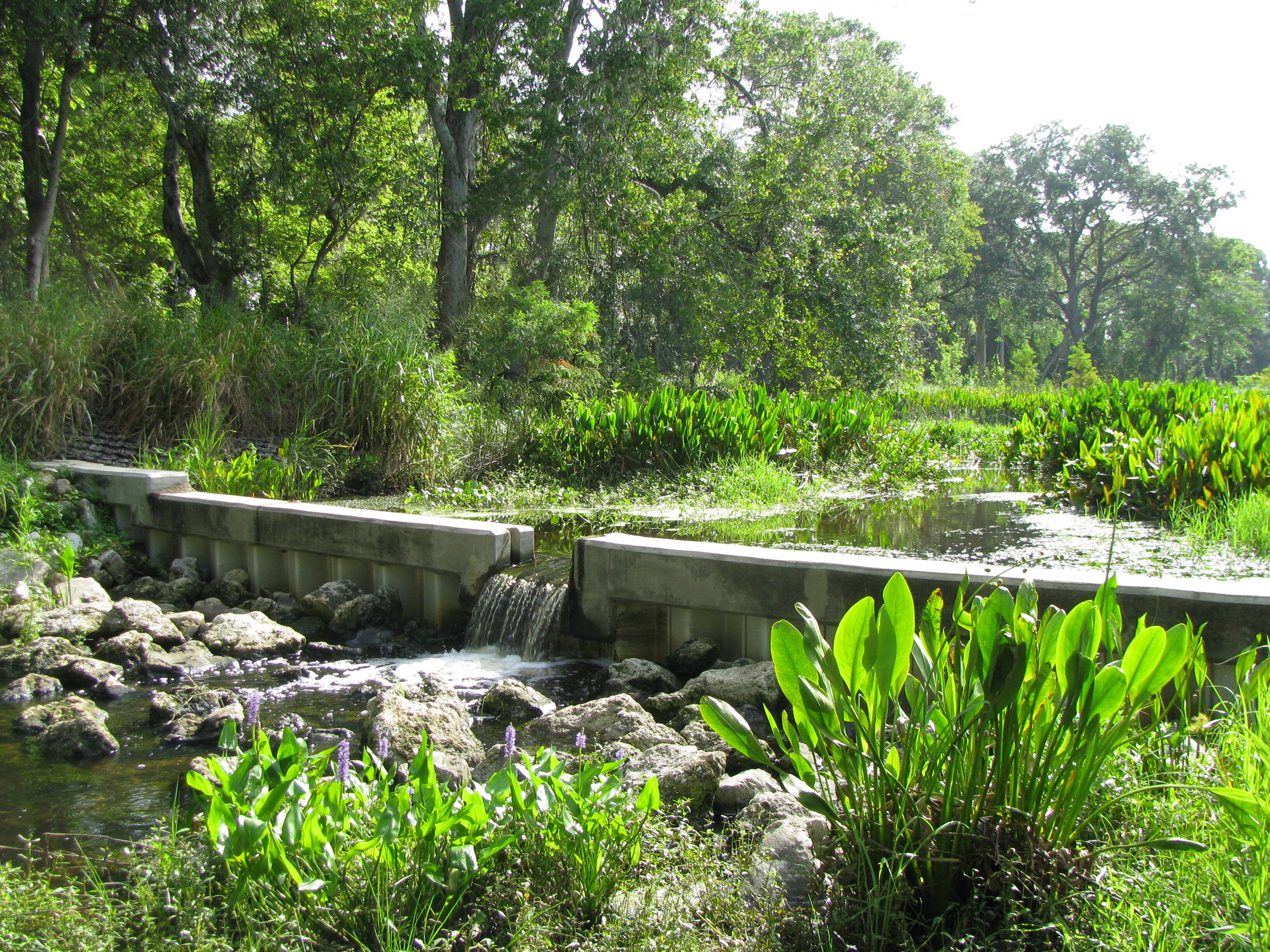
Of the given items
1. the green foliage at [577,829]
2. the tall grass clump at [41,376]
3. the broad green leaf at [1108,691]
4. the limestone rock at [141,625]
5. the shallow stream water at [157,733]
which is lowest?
the shallow stream water at [157,733]

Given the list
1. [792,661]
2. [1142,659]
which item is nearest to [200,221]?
[792,661]

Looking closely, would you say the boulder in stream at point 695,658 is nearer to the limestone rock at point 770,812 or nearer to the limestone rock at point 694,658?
the limestone rock at point 694,658

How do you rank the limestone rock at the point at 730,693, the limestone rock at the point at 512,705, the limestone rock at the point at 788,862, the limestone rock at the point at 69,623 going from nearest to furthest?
the limestone rock at the point at 788,862 < the limestone rock at the point at 730,693 < the limestone rock at the point at 512,705 < the limestone rock at the point at 69,623

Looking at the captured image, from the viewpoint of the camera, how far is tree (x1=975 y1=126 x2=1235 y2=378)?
44.2 metres

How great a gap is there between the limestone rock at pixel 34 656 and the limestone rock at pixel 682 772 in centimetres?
360

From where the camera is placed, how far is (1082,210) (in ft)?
150

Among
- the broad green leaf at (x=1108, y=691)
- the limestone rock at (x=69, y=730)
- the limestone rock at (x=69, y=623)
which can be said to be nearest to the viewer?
the broad green leaf at (x=1108, y=691)

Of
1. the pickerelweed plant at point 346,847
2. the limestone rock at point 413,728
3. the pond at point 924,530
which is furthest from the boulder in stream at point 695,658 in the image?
the pickerelweed plant at point 346,847

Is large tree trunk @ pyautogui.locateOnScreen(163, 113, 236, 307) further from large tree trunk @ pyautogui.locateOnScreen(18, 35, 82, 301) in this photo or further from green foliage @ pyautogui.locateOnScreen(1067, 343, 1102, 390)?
green foliage @ pyautogui.locateOnScreen(1067, 343, 1102, 390)

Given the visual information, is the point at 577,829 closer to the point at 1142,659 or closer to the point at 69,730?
the point at 1142,659

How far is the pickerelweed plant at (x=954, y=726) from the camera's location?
1.84 metres

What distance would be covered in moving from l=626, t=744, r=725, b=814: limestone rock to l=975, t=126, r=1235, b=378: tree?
46.1 m

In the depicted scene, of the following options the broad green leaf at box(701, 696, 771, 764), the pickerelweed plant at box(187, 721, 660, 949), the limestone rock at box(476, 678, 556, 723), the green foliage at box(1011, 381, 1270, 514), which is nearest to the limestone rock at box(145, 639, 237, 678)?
the limestone rock at box(476, 678, 556, 723)

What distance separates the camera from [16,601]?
217 inches
